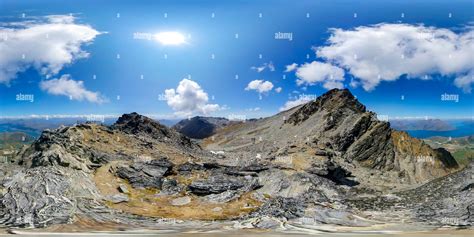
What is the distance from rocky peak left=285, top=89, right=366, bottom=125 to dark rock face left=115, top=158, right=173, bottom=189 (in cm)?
6625

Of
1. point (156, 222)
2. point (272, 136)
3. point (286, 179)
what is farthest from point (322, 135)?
point (156, 222)

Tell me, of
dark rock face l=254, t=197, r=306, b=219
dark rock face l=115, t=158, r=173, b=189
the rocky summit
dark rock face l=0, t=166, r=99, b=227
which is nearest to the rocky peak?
the rocky summit

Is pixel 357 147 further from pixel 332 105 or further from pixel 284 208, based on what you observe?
pixel 284 208

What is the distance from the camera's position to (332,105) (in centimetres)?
14012

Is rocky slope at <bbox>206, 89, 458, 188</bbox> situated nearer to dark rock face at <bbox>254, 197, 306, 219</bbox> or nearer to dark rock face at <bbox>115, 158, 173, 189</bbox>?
dark rock face at <bbox>115, 158, 173, 189</bbox>

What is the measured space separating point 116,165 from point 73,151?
19.0 ft

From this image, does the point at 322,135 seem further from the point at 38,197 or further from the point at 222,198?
the point at 38,197

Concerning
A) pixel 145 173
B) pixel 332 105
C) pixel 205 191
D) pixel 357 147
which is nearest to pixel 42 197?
pixel 145 173

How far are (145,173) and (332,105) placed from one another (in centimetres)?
8009

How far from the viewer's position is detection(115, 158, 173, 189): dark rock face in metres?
67.1

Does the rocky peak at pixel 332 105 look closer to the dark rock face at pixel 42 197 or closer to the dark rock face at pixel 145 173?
the dark rock face at pixel 145 173

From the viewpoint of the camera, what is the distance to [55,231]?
47.8 meters

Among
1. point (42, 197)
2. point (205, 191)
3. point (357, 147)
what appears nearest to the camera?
point (42, 197)

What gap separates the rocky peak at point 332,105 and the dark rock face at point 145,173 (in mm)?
66254
